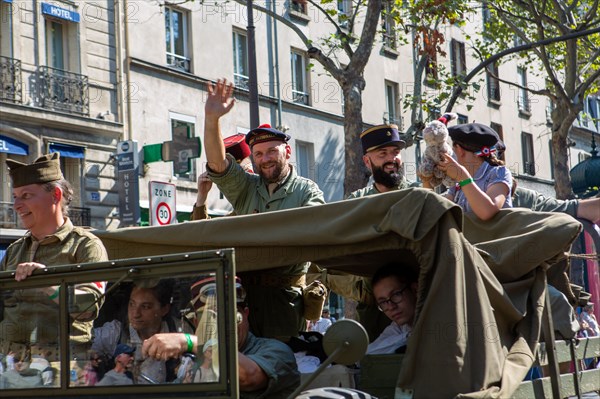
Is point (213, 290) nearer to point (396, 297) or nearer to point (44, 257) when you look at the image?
point (396, 297)

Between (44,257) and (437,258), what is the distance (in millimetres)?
2283

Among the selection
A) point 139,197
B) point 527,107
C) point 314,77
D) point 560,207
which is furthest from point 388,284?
point 527,107

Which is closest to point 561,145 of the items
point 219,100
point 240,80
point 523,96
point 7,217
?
point 240,80

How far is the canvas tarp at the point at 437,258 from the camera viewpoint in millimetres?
4488

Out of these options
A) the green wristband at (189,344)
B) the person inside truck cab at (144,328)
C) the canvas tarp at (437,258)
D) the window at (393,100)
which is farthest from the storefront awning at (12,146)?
the green wristband at (189,344)

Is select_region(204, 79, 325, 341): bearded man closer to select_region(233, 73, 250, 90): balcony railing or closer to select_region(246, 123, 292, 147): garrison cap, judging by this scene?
select_region(246, 123, 292, 147): garrison cap

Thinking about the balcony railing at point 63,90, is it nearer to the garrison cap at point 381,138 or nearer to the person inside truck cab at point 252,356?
the garrison cap at point 381,138

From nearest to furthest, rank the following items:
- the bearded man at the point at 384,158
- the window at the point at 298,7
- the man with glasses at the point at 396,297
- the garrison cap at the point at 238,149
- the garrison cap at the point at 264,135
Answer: the man with glasses at the point at 396,297
the garrison cap at the point at 264,135
the bearded man at the point at 384,158
the garrison cap at the point at 238,149
the window at the point at 298,7

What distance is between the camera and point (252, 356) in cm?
468

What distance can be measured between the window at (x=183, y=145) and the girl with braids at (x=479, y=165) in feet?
63.6

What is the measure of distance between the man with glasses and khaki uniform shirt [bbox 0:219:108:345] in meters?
1.41

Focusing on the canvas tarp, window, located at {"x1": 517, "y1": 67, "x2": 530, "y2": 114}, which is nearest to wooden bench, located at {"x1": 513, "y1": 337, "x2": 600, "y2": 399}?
the canvas tarp

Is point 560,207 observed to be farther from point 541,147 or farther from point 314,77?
point 541,147

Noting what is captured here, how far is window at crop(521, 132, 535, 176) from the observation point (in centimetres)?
4491
